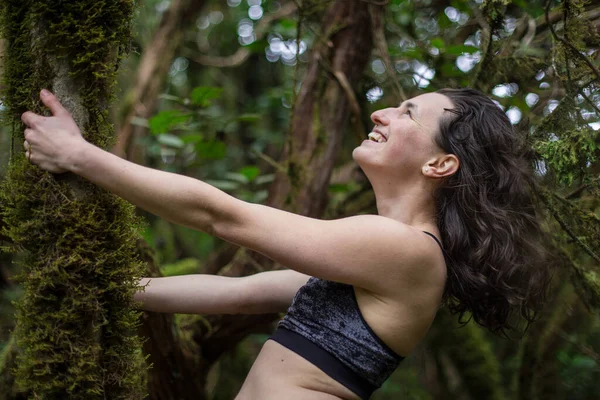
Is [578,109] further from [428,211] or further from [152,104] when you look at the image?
[152,104]

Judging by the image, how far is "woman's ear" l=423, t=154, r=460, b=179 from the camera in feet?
6.84

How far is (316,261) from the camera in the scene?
5.72 feet

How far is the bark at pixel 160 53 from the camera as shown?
179 inches

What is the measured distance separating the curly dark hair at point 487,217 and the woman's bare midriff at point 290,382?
55 centimetres

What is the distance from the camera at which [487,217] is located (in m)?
2.09

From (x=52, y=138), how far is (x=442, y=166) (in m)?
1.27

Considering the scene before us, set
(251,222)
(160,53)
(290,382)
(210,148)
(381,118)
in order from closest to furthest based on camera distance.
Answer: (251,222), (290,382), (381,118), (210,148), (160,53)

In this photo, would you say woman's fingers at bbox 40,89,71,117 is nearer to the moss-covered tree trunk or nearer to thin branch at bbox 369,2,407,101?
the moss-covered tree trunk

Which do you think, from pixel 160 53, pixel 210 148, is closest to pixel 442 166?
pixel 210 148

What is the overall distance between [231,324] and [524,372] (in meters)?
2.47

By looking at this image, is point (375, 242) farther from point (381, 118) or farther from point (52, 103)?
point (52, 103)

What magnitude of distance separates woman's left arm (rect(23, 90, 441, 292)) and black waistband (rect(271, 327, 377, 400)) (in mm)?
266

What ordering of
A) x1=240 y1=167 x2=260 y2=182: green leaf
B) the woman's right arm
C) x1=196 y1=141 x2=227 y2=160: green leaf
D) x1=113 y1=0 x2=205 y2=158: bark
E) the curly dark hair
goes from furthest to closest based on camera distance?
x1=113 y1=0 x2=205 y2=158: bark
x1=196 y1=141 x2=227 y2=160: green leaf
x1=240 y1=167 x2=260 y2=182: green leaf
the woman's right arm
the curly dark hair

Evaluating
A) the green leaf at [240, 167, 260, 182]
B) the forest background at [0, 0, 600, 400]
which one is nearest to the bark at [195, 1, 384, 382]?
the forest background at [0, 0, 600, 400]
